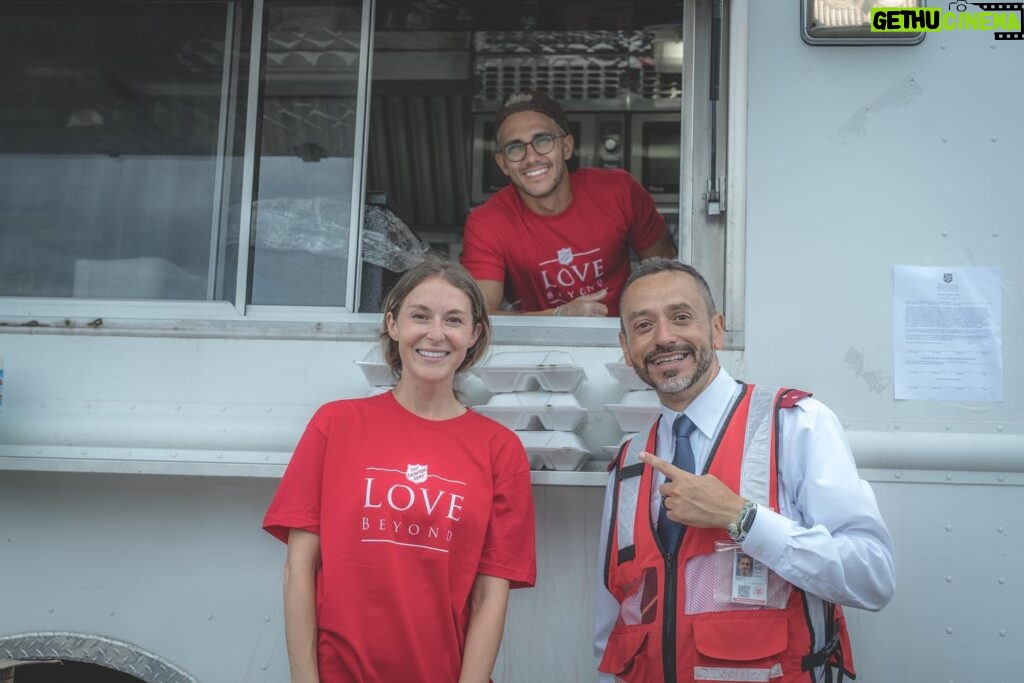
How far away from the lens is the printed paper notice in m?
2.34

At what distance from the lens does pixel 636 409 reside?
2314mm

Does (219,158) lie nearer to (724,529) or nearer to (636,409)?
(636,409)

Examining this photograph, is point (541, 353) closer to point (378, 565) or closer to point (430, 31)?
point (378, 565)

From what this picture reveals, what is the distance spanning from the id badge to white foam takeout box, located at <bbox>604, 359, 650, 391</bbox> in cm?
58

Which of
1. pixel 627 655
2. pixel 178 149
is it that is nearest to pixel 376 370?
pixel 627 655

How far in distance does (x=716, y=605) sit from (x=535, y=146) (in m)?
1.69

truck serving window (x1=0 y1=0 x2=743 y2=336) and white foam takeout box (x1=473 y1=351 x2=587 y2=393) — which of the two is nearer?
white foam takeout box (x1=473 y1=351 x2=587 y2=393)

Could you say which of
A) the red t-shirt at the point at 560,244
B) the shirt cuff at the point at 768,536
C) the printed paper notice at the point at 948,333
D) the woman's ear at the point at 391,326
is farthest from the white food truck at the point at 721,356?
the shirt cuff at the point at 768,536

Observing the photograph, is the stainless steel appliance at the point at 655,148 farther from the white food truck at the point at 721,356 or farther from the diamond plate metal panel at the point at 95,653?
the diamond plate metal panel at the point at 95,653

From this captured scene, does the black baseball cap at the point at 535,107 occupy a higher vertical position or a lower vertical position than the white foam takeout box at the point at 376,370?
higher

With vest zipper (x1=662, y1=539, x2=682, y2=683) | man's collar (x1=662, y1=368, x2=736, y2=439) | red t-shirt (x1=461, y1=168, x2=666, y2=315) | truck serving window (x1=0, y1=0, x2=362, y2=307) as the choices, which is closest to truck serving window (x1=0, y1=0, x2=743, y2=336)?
truck serving window (x1=0, y1=0, x2=362, y2=307)

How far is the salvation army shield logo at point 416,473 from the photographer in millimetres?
1993

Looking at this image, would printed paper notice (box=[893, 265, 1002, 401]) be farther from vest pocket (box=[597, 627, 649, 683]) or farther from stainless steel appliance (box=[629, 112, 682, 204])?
stainless steel appliance (box=[629, 112, 682, 204])

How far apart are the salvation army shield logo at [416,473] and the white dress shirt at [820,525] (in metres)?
0.48
